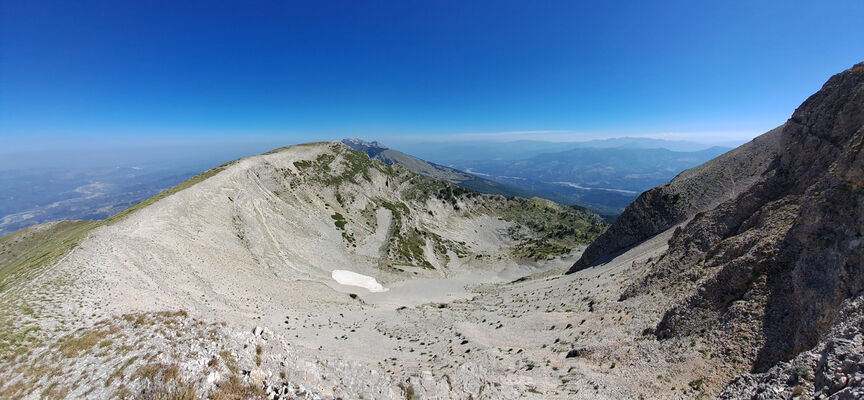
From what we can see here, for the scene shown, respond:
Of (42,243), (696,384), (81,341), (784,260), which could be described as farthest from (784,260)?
(42,243)

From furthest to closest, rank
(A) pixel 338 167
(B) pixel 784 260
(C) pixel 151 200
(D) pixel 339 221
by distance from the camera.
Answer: (A) pixel 338 167
(D) pixel 339 221
(C) pixel 151 200
(B) pixel 784 260

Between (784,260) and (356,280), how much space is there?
190 ft

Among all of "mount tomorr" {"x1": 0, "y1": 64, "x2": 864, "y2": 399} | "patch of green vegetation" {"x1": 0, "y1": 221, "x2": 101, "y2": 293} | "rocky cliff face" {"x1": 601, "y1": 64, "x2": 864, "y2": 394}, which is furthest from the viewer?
"patch of green vegetation" {"x1": 0, "y1": 221, "x2": 101, "y2": 293}

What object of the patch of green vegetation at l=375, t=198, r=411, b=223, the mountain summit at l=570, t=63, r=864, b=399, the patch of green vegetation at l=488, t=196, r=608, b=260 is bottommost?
the patch of green vegetation at l=488, t=196, r=608, b=260

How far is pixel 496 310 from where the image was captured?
38.0 meters

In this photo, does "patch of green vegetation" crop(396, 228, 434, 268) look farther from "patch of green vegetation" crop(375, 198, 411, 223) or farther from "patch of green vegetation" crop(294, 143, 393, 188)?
"patch of green vegetation" crop(294, 143, 393, 188)

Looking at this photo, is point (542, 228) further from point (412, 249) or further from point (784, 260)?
point (784, 260)

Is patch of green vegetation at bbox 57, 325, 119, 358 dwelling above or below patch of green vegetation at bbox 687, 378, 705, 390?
above

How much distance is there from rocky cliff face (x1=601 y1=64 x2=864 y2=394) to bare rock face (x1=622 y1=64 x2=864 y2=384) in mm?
51

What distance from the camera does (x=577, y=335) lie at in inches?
970

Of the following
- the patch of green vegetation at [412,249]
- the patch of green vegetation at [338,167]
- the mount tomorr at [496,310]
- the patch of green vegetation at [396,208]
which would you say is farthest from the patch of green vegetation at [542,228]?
the patch of green vegetation at [338,167]

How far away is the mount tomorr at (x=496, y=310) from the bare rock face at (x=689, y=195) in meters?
0.31

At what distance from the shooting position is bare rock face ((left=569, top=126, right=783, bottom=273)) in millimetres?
47250

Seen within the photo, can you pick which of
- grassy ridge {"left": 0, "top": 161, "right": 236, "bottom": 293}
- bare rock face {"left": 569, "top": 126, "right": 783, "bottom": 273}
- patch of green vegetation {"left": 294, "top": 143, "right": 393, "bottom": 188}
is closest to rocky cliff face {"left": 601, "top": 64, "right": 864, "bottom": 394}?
bare rock face {"left": 569, "top": 126, "right": 783, "bottom": 273}
